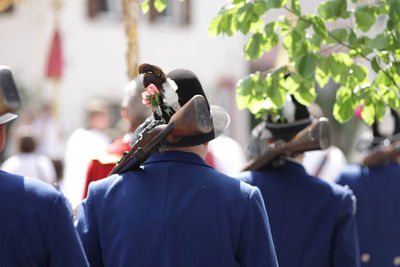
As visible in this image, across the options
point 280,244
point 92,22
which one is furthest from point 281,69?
point 92,22

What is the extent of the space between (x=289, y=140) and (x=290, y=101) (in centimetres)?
23

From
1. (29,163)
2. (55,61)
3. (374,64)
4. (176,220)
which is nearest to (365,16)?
(374,64)

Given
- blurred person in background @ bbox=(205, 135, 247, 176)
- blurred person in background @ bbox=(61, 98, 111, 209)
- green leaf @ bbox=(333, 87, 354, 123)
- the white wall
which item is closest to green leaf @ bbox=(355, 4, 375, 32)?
green leaf @ bbox=(333, 87, 354, 123)

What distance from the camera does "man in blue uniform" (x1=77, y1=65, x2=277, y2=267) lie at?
291cm

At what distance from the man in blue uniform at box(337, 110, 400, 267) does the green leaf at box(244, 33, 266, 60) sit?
8.68ft

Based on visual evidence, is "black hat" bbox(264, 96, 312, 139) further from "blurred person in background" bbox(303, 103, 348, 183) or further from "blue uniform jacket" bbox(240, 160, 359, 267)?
"blurred person in background" bbox(303, 103, 348, 183)

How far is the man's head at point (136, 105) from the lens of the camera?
464cm

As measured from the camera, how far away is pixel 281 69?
3828 millimetres

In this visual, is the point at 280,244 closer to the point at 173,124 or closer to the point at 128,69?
the point at 173,124

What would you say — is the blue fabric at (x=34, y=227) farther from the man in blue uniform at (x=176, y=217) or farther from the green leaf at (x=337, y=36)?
the green leaf at (x=337, y=36)

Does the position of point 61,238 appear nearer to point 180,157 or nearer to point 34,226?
point 34,226

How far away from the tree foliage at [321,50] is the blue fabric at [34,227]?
1.29m

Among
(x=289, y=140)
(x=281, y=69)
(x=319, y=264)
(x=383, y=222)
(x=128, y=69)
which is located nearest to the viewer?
(x=281, y=69)

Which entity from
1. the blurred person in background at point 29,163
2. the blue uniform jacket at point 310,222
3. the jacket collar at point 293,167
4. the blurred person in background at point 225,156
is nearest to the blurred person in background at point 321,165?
the blurred person in background at point 225,156
